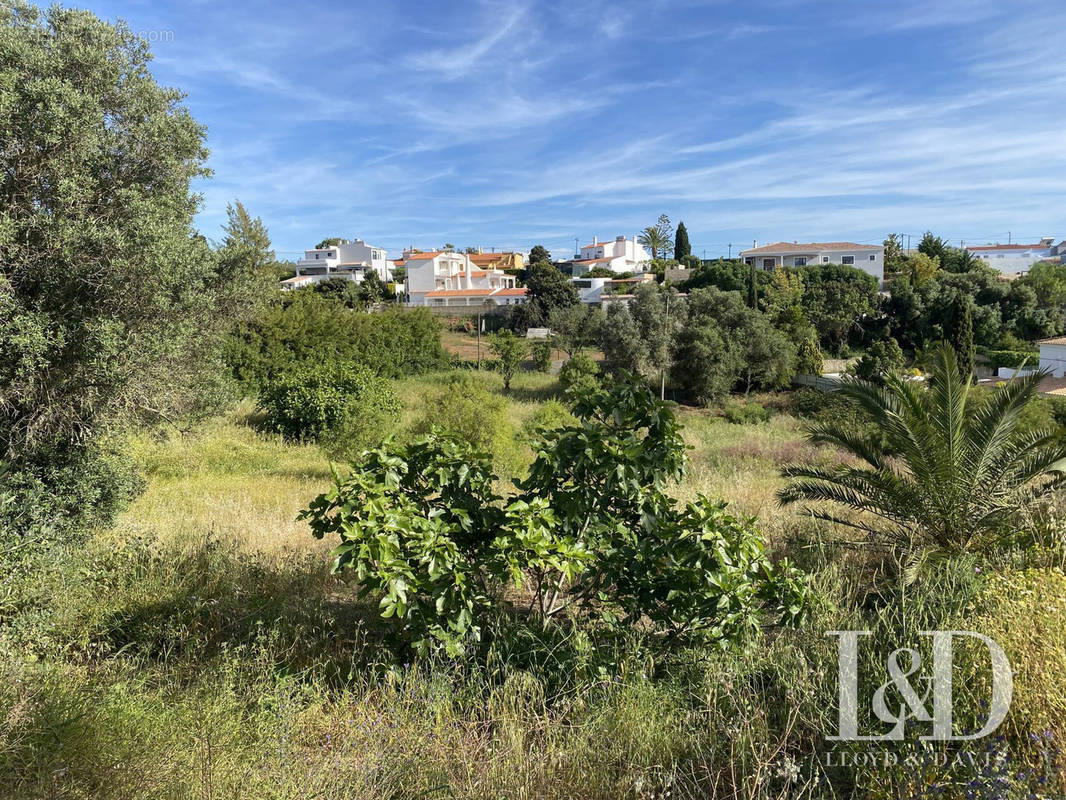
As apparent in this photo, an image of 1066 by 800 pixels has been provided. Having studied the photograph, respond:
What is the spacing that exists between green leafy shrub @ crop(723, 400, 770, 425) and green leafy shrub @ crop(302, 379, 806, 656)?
23.3m

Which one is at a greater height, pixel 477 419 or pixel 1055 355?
pixel 1055 355

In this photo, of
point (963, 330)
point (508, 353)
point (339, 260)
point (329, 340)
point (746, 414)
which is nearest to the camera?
point (329, 340)

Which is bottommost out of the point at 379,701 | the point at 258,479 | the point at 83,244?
the point at 258,479

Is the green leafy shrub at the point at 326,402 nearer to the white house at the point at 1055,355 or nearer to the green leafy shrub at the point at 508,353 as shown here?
the green leafy shrub at the point at 508,353

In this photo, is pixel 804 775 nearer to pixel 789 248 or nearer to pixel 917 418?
pixel 917 418

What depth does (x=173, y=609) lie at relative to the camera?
15.6ft

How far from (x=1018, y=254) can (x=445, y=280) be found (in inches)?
3270

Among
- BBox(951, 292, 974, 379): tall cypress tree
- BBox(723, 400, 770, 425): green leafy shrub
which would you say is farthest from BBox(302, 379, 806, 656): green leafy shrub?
BBox(951, 292, 974, 379): tall cypress tree

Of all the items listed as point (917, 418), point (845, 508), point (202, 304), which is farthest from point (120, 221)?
point (845, 508)

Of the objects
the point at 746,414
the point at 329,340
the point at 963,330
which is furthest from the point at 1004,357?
the point at 329,340

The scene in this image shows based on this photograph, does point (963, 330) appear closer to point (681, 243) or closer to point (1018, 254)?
point (681, 243)

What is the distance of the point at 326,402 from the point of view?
15344mm

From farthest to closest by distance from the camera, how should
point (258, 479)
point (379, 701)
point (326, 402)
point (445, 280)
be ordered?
point (445, 280) → point (326, 402) → point (258, 479) → point (379, 701)

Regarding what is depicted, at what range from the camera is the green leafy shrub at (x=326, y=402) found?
48.5ft
